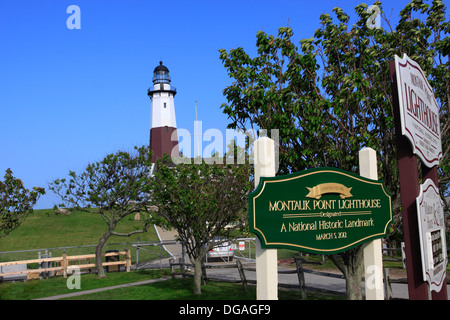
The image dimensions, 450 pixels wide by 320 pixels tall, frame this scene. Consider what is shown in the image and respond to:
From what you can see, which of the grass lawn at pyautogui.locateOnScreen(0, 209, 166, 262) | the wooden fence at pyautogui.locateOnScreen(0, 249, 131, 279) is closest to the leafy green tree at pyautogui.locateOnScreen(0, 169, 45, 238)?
the wooden fence at pyautogui.locateOnScreen(0, 249, 131, 279)

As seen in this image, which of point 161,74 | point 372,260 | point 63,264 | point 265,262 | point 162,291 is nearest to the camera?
point 265,262

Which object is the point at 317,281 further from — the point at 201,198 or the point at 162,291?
the point at 201,198

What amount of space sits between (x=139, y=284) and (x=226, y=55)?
1229cm

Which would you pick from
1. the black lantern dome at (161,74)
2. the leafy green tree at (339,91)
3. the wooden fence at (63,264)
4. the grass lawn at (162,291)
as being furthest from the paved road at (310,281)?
the black lantern dome at (161,74)

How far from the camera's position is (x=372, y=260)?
700 centimetres

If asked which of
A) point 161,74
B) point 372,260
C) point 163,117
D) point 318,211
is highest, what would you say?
point 161,74

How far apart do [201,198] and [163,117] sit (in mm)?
48066

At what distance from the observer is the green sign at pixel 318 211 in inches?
207

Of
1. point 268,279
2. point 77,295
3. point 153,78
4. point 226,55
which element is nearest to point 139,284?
point 77,295

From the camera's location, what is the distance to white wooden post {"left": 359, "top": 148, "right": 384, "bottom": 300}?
682 cm

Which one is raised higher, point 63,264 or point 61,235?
point 61,235

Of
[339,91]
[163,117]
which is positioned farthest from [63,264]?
[163,117]

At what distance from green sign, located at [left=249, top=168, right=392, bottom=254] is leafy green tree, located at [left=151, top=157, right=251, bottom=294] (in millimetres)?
9058
